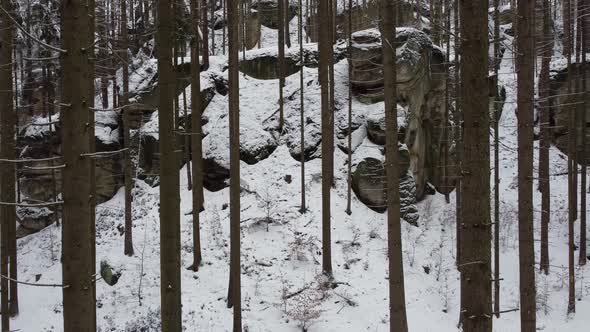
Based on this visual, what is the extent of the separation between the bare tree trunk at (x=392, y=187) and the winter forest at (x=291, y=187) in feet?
0.10

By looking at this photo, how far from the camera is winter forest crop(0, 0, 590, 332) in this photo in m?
4.81

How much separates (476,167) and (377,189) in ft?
52.5

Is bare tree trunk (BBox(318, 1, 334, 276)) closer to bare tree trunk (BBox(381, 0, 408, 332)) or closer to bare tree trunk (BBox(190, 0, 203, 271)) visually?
bare tree trunk (BBox(190, 0, 203, 271))

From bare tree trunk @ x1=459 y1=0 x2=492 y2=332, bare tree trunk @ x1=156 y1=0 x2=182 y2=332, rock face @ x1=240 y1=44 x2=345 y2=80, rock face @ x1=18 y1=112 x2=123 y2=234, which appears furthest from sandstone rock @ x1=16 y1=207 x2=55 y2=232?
bare tree trunk @ x1=459 y1=0 x2=492 y2=332

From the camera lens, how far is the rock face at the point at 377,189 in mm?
20766

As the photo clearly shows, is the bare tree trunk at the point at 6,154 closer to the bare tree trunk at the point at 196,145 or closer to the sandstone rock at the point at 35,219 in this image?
the bare tree trunk at the point at 196,145

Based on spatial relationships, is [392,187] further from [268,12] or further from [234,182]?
[268,12]

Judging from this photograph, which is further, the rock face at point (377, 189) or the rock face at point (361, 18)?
the rock face at point (361, 18)

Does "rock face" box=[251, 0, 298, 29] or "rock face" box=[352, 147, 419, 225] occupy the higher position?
"rock face" box=[251, 0, 298, 29]

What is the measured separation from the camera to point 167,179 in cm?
637

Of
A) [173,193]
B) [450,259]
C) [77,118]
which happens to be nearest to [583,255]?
[450,259]

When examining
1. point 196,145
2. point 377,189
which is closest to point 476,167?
point 196,145

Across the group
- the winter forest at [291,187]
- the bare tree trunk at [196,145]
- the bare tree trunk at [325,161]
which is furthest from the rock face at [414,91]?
the bare tree trunk at [196,145]

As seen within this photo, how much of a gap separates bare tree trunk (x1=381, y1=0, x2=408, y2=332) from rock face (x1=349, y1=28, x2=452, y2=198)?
1309 cm
